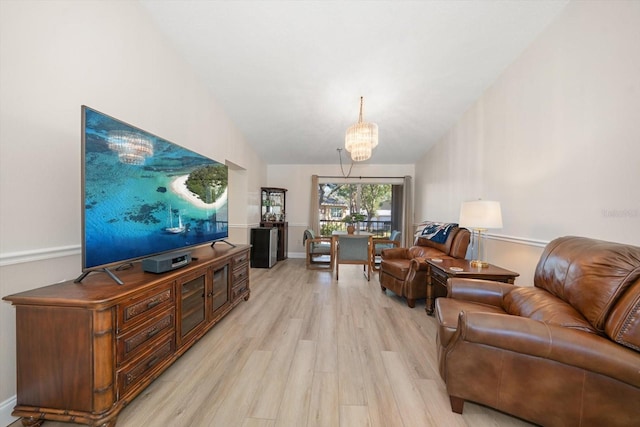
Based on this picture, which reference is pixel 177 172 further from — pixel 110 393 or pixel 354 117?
pixel 354 117

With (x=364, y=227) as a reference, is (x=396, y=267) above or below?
below

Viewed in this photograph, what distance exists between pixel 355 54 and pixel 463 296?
108 inches

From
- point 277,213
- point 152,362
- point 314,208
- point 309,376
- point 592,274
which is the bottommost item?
point 309,376

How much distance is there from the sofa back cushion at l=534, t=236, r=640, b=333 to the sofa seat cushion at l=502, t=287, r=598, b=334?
4 cm

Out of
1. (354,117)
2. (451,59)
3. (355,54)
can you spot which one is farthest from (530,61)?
(354,117)

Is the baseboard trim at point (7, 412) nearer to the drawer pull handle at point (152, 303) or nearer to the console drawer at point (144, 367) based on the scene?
the console drawer at point (144, 367)

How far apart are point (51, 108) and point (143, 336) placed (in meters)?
1.53

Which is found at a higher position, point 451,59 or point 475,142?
point 451,59

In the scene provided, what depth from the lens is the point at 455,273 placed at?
228cm

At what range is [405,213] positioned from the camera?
589 cm

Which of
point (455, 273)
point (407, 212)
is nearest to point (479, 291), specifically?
point (455, 273)

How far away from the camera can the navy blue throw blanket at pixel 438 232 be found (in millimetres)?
3316

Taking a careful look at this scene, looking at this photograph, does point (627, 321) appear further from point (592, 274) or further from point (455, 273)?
point (455, 273)

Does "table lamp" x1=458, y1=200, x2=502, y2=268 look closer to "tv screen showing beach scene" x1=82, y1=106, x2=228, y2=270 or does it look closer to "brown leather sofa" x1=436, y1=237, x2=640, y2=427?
"brown leather sofa" x1=436, y1=237, x2=640, y2=427
